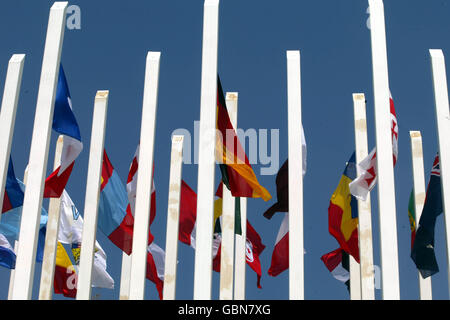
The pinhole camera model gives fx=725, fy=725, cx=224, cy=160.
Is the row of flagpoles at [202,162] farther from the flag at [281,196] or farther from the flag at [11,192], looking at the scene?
the flag at [281,196]

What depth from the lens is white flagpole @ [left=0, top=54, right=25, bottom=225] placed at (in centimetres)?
1274

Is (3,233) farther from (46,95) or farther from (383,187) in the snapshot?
(383,187)

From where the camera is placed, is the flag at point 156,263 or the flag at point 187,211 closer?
the flag at point 187,211

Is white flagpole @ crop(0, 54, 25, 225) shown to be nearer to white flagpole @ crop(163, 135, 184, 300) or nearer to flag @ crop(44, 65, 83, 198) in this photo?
flag @ crop(44, 65, 83, 198)

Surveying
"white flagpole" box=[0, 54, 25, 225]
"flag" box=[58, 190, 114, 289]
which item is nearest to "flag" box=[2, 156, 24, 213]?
"white flagpole" box=[0, 54, 25, 225]

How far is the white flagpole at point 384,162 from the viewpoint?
10750 mm

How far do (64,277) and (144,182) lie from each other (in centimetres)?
953

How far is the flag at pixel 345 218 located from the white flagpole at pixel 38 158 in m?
8.75

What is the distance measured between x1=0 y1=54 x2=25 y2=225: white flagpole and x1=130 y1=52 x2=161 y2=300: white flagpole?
2350 mm

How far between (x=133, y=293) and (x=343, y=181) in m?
8.59

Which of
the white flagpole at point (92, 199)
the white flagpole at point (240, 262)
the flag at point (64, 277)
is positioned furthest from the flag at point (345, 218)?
the flag at point (64, 277)

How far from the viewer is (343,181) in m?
18.8
